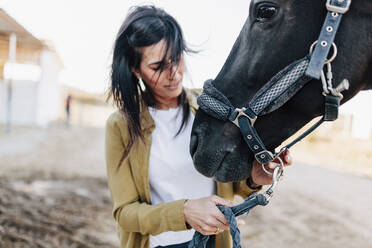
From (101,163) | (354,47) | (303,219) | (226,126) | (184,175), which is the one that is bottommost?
(101,163)

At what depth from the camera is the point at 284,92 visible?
1.09 meters

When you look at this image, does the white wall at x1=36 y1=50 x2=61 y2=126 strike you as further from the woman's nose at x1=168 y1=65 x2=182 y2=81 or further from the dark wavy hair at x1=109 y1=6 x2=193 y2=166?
the woman's nose at x1=168 y1=65 x2=182 y2=81

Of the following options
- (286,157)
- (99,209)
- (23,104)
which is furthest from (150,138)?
(23,104)

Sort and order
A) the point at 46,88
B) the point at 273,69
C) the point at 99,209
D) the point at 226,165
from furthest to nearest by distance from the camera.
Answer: the point at 46,88 < the point at 99,209 < the point at 226,165 < the point at 273,69

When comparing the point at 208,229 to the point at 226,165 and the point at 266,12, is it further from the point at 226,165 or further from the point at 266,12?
the point at 266,12

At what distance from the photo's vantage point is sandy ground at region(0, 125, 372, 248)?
11.6 ft

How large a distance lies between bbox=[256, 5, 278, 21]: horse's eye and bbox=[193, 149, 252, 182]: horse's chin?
54 cm

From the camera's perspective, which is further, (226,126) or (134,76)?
(134,76)

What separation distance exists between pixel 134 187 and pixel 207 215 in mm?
520

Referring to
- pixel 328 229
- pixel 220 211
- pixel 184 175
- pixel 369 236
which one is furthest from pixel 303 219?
pixel 220 211

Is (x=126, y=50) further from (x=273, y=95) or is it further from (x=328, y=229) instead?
(x=328, y=229)

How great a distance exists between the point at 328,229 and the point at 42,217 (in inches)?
153

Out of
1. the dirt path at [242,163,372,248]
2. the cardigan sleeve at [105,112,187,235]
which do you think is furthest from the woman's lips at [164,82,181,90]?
the dirt path at [242,163,372,248]

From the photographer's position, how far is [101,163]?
7.91 m
